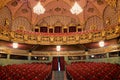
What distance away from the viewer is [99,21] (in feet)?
50.8

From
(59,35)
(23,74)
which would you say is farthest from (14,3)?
(23,74)

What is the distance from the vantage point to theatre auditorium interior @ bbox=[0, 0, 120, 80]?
11.2 metres

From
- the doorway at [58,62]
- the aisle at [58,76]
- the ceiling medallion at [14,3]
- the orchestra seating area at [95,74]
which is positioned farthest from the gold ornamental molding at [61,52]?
the aisle at [58,76]

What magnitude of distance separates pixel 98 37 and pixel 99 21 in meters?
4.34

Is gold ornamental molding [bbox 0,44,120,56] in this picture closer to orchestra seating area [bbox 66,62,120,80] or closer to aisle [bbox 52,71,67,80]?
orchestra seating area [bbox 66,62,120,80]

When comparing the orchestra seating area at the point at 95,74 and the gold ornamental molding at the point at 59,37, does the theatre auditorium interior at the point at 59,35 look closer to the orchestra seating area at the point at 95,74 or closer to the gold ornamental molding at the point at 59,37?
the gold ornamental molding at the point at 59,37

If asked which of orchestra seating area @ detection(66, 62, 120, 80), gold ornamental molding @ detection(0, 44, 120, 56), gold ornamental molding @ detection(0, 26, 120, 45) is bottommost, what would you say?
orchestra seating area @ detection(66, 62, 120, 80)

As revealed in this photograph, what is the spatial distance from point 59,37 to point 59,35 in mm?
157

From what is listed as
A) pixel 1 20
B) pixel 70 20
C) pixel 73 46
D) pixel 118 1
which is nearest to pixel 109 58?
pixel 73 46

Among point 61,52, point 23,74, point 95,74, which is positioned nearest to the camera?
point 95,74

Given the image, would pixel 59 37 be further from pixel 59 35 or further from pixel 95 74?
pixel 95 74

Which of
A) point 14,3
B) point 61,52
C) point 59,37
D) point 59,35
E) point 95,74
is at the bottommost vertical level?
point 95,74

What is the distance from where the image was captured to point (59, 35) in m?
13.1

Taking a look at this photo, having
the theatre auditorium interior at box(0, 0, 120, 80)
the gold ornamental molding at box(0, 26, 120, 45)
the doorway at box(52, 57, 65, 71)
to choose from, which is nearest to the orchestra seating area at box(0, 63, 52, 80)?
the theatre auditorium interior at box(0, 0, 120, 80)
